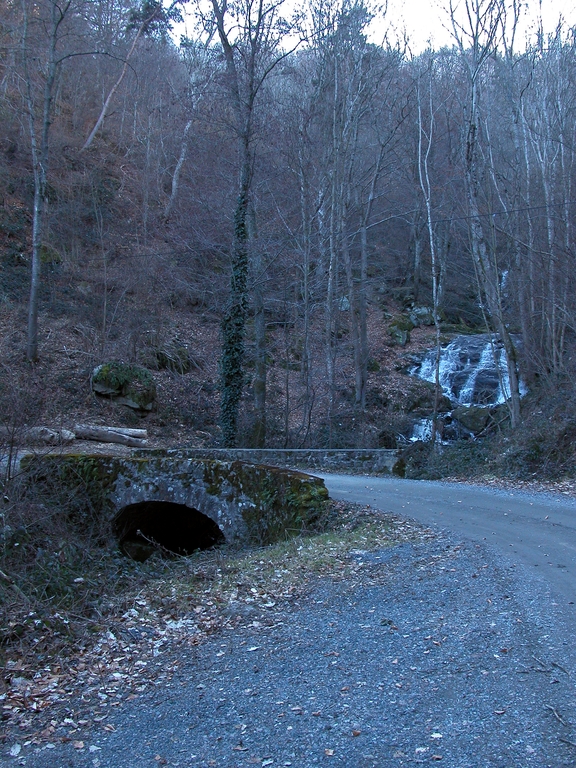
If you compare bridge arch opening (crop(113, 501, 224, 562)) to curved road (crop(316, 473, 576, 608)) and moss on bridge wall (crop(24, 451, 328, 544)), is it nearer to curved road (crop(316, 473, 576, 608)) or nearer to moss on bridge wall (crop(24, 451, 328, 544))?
moss on bridge wall (crop(24, 451, 328, 544))

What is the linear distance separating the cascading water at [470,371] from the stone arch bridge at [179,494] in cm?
1613

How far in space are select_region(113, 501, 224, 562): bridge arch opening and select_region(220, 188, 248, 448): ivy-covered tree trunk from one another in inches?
257

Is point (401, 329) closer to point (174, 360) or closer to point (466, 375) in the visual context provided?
point (466, 375)

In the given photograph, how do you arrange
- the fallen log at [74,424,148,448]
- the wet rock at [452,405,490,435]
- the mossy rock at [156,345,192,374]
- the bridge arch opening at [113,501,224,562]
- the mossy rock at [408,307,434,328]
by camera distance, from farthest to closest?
1. the mossy rock at [408,307,434,328]
2. the mossy rock at [156,345,192,374]
3. the wet rock at [452,405,490,435]
4. the fallen log at [74,424,148,448]
5. the bridge arch opening at [113,501,224,562]

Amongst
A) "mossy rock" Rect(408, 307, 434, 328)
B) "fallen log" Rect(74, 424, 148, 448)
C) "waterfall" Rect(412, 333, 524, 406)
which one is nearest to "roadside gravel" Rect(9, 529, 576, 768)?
"fallen log" Rect(74, 424, 148, 448)

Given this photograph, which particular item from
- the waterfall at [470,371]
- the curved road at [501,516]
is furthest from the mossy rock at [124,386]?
the waterfall at [470,371]

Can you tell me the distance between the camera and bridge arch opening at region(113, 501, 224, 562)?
12.8 metres

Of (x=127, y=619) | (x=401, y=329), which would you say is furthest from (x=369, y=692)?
(x=401, y=329)

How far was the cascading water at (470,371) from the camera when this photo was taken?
2702cm

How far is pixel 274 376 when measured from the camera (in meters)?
26.5

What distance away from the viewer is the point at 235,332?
20.2 meters

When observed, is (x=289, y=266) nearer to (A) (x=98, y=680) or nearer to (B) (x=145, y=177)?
(B) (x=145, y=177)

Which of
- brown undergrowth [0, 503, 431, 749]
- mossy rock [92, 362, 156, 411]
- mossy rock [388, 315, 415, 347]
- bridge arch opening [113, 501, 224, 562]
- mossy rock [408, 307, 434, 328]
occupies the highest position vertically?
mossy rock [408, 307, 434, 328]

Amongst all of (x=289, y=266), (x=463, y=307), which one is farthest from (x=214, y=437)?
(x=463, y=307)
